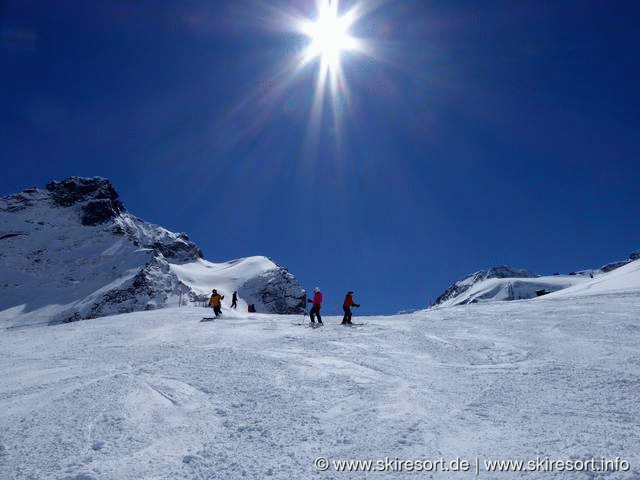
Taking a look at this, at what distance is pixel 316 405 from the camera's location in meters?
7.62

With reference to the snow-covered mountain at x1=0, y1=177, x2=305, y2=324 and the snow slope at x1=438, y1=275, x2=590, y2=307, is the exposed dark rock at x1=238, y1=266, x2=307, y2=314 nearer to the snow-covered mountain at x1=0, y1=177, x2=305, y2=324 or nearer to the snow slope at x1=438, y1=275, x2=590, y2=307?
the snow-covered mountain at x1=0, y1=177, x2=305, y2=324

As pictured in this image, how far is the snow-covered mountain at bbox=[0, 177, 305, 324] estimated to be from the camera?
125875 mm

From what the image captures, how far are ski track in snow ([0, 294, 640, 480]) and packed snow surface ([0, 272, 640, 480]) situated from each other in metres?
0.03

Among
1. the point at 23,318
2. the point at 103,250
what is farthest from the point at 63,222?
the point at 23,318

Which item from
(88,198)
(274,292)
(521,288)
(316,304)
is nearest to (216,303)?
(316,304)

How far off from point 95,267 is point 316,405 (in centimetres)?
15589

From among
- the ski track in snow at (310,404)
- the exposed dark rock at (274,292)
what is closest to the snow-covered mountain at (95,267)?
the exposed dark rock at (274,292)

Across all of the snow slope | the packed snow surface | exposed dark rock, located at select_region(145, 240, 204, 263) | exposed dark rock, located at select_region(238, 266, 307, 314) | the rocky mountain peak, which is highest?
the rocky mountain peak

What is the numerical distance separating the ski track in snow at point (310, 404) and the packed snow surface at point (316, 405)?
0.03 meters

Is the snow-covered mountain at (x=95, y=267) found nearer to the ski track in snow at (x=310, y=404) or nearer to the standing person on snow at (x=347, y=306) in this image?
the standing person on snow at (x=347, y=306)

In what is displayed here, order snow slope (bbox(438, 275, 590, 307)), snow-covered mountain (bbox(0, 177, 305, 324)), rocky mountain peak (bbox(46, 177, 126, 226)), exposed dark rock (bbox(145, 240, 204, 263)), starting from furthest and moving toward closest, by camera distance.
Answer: exposed dark rock (bbox(145, 240, 204, 263)) → rocky mountain peak (bbox(46, 177, 126, 226)) → snow slope (bbox(438, 275, 590, 307)) → snow-covered mountain (bbox(0, 177, 305, 324))

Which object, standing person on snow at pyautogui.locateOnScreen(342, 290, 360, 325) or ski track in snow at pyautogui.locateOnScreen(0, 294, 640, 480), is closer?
ski track in snow at pyautogui.locateOnScreen(0, 294, 640, 480)

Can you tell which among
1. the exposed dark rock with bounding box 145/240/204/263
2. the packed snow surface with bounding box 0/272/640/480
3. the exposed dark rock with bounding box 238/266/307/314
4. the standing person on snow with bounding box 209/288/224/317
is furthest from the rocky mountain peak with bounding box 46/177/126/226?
the packed snow surface with bounding box 0/272/640/480

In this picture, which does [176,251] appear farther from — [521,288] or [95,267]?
[521,288]
